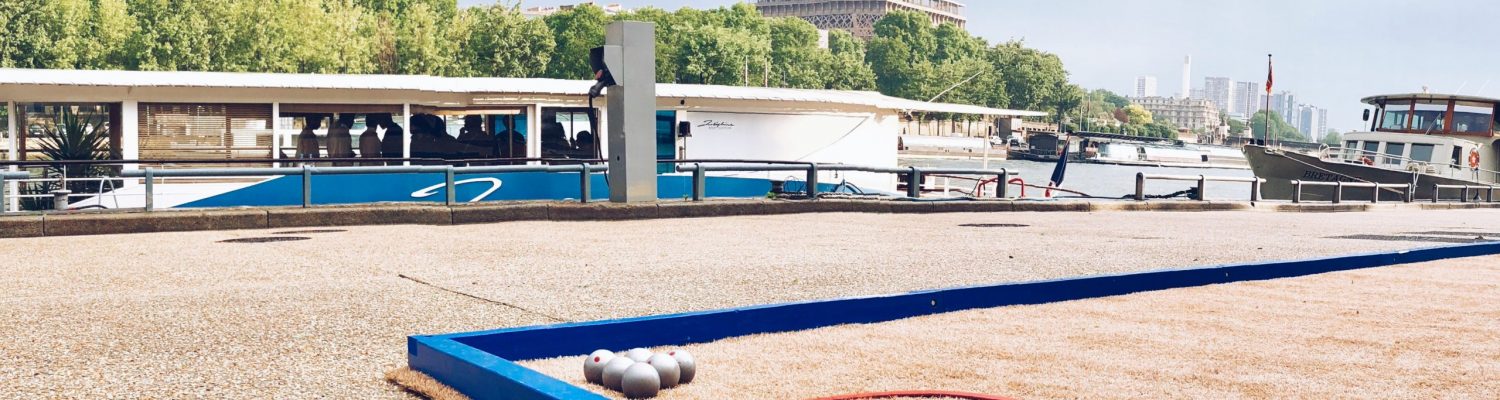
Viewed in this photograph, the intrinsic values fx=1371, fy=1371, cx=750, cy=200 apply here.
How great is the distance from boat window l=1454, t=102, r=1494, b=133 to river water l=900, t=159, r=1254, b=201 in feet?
67.5

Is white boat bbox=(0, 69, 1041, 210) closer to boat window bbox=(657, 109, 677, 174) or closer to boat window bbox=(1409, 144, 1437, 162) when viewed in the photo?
boat window bbox=(657, 109, 677, 174)

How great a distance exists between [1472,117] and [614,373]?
4580 cm

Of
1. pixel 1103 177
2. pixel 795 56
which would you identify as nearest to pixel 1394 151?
pixel 1103 177

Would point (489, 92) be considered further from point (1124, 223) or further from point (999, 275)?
point (999, 275)

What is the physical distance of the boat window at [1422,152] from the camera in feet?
143

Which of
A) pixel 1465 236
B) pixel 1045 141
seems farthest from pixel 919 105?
pixel 1045 141

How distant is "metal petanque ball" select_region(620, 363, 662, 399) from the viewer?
5.23 m

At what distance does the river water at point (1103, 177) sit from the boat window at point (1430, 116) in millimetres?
19613

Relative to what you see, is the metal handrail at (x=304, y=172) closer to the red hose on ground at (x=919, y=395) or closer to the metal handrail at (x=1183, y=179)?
the metal handrail at (x=1183, y=179)

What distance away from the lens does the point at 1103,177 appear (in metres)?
Result: 103

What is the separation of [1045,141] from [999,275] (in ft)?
424

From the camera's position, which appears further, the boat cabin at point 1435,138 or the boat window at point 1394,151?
the boat window at point 1394,151

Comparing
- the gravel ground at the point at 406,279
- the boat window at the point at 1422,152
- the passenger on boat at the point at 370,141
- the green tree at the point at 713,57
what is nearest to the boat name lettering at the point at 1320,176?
the boat window at the point at 1422,152

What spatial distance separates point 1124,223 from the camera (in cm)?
1958
